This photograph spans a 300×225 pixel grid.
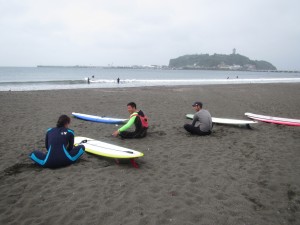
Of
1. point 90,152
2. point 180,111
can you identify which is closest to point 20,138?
point 90,152

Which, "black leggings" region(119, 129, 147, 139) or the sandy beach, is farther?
"black leggings" region(119, 129, 147, 139)

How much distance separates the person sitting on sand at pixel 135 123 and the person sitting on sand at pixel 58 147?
1901mm

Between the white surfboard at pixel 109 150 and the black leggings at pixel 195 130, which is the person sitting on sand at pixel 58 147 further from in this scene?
the black leggings at pixel 195 130

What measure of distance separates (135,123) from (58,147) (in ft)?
8.62

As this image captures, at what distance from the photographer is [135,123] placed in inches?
276

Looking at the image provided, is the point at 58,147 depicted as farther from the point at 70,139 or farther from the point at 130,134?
the point at 130,134

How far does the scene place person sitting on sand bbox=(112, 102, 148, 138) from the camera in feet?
21.7

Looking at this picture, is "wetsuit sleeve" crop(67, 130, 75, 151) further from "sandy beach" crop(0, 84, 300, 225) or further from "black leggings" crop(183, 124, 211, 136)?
"black leggings" crop(183, 124, 211, 136)

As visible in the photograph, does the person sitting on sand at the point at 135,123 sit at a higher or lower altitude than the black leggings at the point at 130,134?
higher

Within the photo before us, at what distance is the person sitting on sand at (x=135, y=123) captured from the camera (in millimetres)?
6621

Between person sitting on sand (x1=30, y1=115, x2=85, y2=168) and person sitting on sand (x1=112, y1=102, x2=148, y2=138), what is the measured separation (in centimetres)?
190

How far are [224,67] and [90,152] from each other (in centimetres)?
19437

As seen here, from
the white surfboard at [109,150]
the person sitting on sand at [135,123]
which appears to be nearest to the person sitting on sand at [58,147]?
the white surfboard at [109,150]

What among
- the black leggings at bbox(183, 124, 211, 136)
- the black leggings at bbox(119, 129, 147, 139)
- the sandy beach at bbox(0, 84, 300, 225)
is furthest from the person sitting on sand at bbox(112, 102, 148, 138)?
the black leggings at bbox(183, 124, 211, 136)
